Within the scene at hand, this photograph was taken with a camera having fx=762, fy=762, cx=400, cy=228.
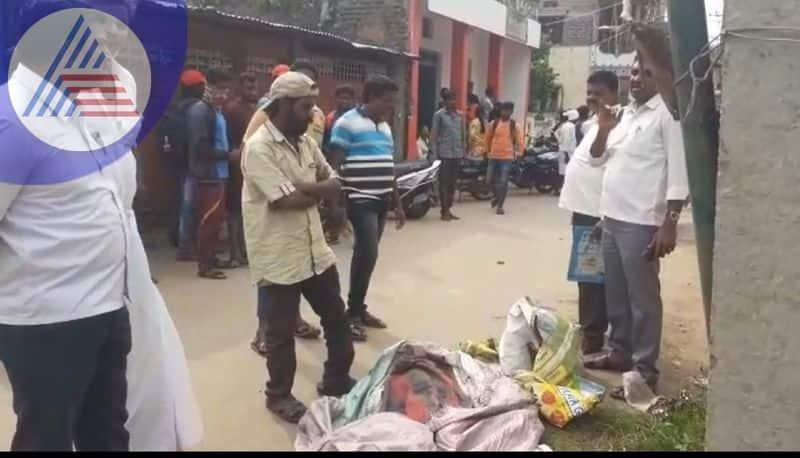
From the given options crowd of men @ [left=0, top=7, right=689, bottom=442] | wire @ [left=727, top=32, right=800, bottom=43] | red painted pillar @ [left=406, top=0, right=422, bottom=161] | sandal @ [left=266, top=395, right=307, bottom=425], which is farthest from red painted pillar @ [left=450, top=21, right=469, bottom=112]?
wire @ [left=727, top=32, right=800, bottom=43]

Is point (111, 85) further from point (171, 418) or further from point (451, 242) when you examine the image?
point (451, 242)

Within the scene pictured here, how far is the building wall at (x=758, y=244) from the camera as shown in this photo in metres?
1.72

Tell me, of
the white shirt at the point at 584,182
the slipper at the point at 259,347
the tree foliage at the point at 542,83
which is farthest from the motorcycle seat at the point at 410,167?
the tree foliage at the point at 542,83

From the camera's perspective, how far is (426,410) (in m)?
3.20

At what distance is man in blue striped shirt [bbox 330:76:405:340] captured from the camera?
181 inches

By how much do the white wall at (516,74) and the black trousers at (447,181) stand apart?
10.4m

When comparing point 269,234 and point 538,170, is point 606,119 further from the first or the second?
point 538,170

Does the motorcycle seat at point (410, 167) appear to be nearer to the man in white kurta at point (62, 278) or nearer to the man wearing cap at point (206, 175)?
the man wearing cap at point (206, 175)

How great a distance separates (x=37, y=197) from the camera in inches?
76.6

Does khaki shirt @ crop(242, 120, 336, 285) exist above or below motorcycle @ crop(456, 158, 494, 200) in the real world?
above

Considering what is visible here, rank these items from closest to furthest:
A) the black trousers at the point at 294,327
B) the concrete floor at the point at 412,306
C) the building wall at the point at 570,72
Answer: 1. the black trousers at the point at 294,327
2. the concrete floor at the point at 412,306
3. the building wall at the point at 570,72

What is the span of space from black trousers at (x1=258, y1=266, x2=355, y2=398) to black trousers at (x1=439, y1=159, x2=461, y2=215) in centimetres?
630

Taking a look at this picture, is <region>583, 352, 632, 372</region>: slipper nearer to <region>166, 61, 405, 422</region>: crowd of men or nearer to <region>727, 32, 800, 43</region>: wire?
<region>166, 61, 405, 422</region>: crowd of men

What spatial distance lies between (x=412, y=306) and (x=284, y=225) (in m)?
2.25
